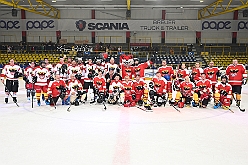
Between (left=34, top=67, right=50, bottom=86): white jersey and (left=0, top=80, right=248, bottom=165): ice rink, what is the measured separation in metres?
0.90

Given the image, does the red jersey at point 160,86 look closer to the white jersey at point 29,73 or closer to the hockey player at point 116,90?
the hockey player at point 116,90

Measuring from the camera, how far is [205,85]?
6652 mm

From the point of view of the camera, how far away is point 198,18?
21.1 metres

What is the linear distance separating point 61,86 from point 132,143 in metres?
3.48

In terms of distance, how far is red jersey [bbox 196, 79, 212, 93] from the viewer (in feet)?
21.7

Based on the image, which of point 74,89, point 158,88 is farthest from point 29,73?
point 158,88

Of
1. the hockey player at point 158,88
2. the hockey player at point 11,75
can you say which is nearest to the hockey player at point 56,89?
the hockey player at point 11,75

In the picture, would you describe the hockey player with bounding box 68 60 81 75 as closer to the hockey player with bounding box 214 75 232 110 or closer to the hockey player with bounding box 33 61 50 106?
the hockey player with bounding box 33 61 50 106

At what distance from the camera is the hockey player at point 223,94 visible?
6.48 metres

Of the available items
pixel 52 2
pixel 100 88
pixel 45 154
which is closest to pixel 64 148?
pixel 45 154

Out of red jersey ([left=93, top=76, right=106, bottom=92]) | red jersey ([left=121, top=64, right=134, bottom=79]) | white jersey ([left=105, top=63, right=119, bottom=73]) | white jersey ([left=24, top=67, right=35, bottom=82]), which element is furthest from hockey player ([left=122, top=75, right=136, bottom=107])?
white jersey ([left=24, top=67, right=35, bottom=82])

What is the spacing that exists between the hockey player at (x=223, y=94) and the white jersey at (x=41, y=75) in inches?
187

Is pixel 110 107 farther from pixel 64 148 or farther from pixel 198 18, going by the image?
pixel 198 18

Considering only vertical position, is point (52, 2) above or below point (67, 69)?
above
